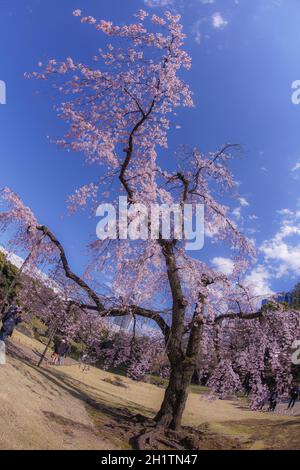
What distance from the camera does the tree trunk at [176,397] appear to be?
10508 mm

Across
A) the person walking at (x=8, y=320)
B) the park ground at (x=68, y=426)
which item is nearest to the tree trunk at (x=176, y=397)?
the park ground at (x=68, y=426)

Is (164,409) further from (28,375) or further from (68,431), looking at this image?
(28,375)

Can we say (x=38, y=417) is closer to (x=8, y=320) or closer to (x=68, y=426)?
(x=68, y=426)

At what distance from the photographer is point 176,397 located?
10734 millimetres

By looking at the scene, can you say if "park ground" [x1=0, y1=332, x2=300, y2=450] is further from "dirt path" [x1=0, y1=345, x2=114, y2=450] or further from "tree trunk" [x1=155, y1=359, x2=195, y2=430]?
"tree trunk" [x1=155, y1=359, x2=195, y2=430]

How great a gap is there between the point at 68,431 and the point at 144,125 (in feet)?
27.9

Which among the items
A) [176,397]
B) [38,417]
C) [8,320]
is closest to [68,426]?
→ [38,417]

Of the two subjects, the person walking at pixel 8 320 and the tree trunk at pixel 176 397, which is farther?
the person walking at pixel 8 320

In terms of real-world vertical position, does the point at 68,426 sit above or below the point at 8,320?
below

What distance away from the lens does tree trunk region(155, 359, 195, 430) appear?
1051cm

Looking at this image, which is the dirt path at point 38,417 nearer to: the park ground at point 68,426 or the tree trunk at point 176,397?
the park ground at point 68,426

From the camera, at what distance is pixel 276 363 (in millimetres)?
10992
